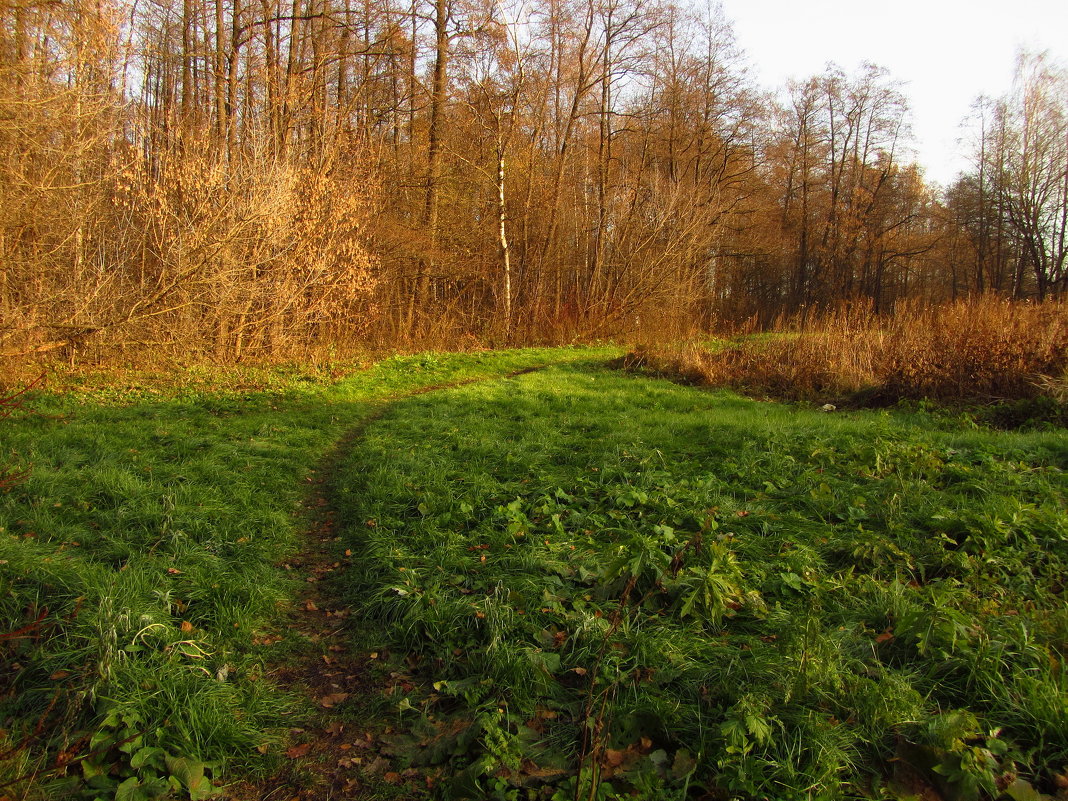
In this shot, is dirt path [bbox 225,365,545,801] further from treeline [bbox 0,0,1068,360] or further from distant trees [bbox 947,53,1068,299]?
distant trees [bbox 947,53,1068,299]

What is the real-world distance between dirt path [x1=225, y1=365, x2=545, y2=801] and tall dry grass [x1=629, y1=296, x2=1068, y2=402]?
8.91 meters

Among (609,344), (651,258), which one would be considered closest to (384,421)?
(609,344)

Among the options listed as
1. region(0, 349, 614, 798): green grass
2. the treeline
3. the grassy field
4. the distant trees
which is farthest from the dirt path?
the distant trees

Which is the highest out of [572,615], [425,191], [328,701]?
[425,191]

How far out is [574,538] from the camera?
4.63 m

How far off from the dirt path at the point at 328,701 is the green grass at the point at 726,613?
14 centimetres

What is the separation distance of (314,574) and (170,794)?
2.08 meters

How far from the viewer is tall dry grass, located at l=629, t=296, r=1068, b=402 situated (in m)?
8.41

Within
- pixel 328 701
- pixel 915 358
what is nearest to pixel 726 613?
pixel 328 701

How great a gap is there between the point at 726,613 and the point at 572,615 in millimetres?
927

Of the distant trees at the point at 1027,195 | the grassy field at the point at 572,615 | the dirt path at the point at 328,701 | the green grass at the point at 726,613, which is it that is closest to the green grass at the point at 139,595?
the grassy field at the point at 572,615

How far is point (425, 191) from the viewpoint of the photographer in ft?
63.8

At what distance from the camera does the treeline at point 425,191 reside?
10297 mm

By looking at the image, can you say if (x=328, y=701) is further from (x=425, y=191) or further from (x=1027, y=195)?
(x=1027, y=195)
